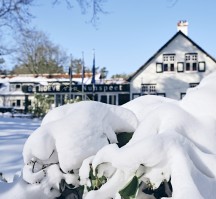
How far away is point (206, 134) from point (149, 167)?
284 millimetres

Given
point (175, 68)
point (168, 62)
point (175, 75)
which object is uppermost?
point (168, 62)

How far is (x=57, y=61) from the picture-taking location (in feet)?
186

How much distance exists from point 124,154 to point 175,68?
112ft

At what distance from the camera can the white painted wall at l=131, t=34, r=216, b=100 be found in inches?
1345

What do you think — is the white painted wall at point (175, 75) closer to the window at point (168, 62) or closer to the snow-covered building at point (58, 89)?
the window at point (168, 62)

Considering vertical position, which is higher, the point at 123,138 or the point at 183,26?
the point at 183,26

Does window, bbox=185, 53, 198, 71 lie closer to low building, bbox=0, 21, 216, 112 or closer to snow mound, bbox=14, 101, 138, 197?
low building, bbox=0, 21, 216, 112

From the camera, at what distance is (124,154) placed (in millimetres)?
1352

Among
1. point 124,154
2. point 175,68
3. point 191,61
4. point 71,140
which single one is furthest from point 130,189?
point 175,68

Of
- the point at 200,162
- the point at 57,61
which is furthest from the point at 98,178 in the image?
the point at 57,61

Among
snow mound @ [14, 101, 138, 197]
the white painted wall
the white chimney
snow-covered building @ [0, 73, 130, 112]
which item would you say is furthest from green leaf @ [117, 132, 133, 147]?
the white chimney

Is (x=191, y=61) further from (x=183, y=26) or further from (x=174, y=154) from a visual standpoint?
(x=174, y=154)

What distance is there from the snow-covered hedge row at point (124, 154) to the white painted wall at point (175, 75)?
32734 millimetres

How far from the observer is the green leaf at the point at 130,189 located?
134 centimetres
